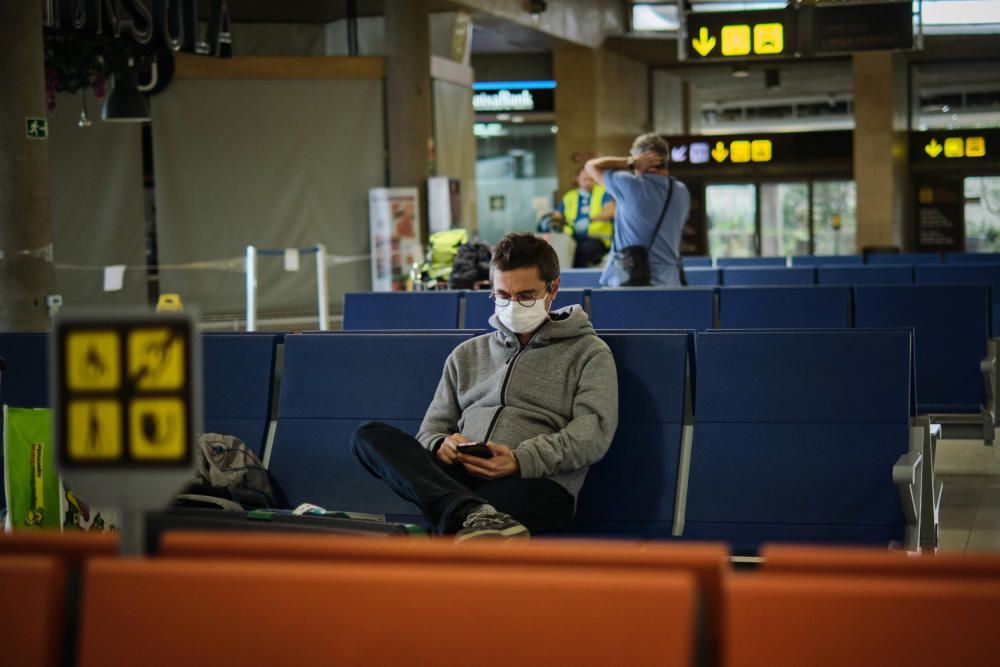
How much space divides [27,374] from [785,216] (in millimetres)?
20781

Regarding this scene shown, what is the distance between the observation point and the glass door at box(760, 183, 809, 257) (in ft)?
80.7

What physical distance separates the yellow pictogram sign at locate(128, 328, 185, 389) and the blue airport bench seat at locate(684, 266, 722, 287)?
790cm

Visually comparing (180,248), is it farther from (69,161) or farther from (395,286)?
(395,286)

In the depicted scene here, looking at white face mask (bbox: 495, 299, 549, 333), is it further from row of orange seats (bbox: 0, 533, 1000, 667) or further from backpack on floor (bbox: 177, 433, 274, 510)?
row of orange seats (bbox: 0, 533, 1000, 667)

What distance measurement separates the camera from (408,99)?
50.5 ft

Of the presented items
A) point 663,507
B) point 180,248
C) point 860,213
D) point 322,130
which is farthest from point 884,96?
point 663,507

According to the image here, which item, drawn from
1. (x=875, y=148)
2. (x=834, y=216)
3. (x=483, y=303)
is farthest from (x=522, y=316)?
(x=834, y=216)

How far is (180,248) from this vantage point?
1504 cm

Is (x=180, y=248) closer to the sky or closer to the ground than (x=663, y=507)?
closer to the sky

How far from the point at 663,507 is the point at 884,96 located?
19.2m

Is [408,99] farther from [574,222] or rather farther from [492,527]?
[492,527]

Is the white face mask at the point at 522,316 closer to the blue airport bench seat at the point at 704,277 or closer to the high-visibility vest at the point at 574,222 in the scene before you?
the blue airport bench seat at the point at 704,277

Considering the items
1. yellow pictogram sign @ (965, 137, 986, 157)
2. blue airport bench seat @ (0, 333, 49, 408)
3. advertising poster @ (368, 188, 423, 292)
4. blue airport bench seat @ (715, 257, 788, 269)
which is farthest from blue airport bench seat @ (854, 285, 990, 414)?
yellow pictogram sign @ (965, 137, 986, 157)

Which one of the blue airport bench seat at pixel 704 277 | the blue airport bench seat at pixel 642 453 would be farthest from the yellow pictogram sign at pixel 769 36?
the blue airport bench seat at pixel 642 453
